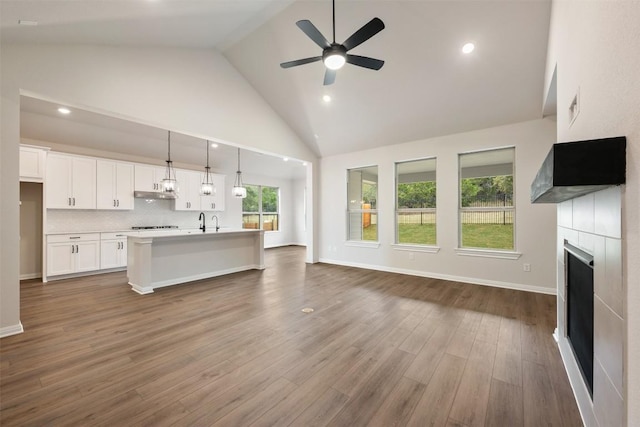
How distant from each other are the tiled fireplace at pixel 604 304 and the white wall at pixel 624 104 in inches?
2.7

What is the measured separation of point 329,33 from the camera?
3859mm

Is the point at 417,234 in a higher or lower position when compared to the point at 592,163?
lower

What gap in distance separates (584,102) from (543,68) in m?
2.76

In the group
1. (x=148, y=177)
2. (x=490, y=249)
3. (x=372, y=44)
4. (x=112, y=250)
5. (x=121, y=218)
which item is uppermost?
(x=372, y=44)

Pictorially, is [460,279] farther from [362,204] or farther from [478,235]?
[362,204]

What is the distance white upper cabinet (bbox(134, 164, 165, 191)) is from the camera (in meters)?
6.27

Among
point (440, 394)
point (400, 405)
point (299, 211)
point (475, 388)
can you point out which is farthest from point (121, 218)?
point (475, 388)

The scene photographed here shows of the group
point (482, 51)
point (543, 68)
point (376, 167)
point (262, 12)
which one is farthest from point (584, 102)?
point (376, 167)

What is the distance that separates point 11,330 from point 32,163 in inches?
145

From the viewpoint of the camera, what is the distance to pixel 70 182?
532cm

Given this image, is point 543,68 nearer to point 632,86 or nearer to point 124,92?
point 632,86

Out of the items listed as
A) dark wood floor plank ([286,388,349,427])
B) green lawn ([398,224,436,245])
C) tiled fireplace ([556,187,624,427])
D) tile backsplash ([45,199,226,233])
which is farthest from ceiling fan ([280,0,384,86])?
tile backsplash ([45,199,226,233])

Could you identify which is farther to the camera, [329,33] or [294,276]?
[294,276]

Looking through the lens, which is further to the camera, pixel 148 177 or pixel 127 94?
pixel 148 177
